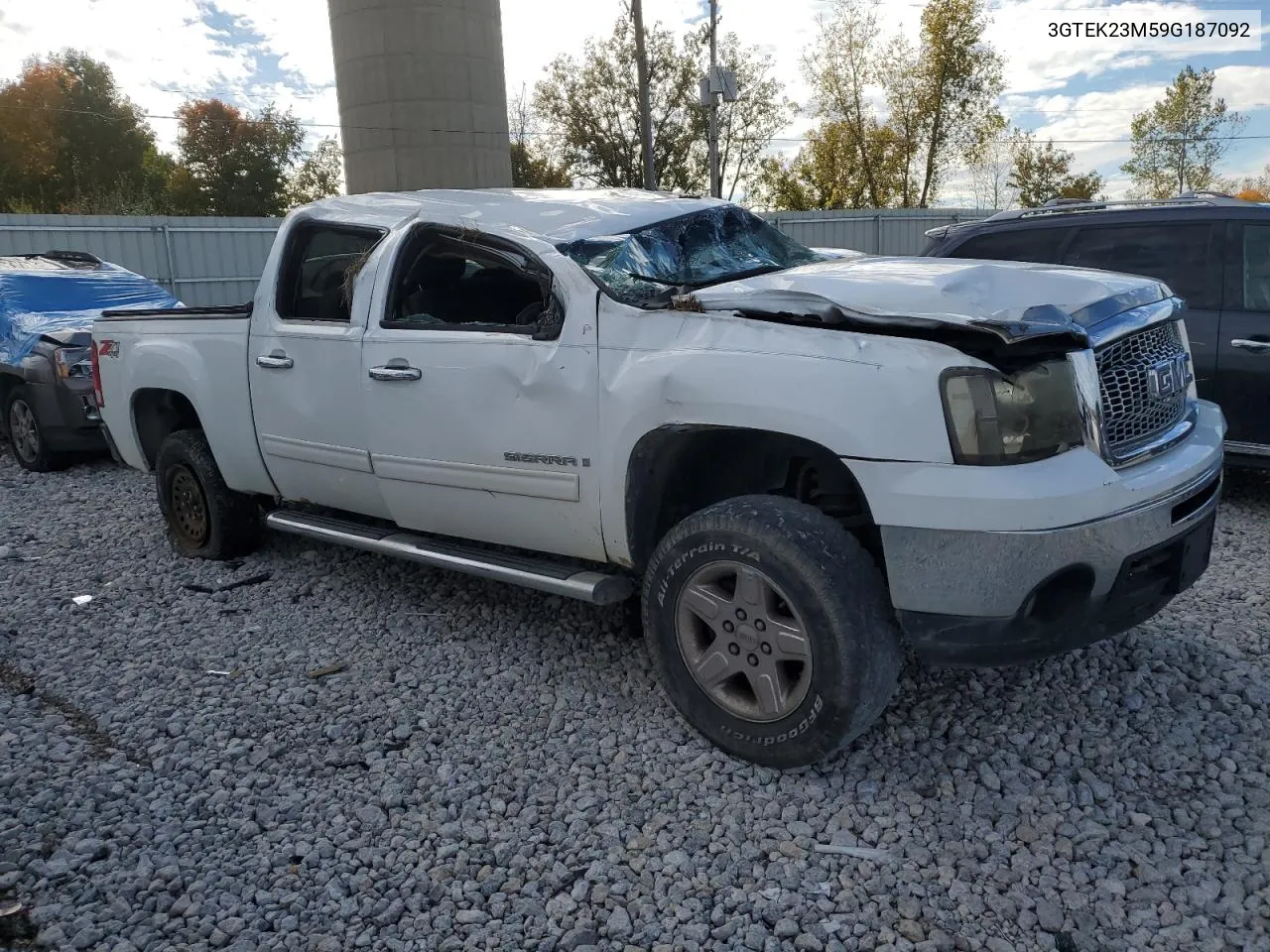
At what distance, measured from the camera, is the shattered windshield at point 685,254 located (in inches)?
147

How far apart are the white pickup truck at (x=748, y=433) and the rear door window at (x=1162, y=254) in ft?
8.37

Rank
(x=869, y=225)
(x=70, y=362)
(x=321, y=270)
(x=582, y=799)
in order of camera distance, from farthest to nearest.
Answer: (x=869, y=225)
(x=70, y=362)
(x=321, y=270)
(x=582, y=799)

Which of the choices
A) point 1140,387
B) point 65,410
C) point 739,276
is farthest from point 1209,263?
point 65,410

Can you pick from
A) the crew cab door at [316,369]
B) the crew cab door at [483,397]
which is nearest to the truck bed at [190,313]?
the crew cab door at [316,369]

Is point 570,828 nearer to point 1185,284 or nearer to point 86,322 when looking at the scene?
point 1185,284

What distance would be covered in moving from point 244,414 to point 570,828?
298 cm

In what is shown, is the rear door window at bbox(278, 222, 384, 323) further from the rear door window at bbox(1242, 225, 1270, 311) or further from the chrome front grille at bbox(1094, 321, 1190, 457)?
the rear door window at bbox(1242, 225, 1270, 311)

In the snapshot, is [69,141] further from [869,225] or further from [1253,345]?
[1253,345]

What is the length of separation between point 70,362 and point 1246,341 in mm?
8294

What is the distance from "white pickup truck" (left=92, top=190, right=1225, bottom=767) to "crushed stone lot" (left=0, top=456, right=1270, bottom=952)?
0.36 m

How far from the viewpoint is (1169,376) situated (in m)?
3.41

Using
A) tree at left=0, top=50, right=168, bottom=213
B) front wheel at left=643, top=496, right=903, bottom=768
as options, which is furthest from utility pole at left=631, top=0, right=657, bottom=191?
tree at left=0, top=50, right=168, bottom=213

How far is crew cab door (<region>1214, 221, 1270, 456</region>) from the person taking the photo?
5590 millimetres

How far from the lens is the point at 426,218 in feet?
14.0
